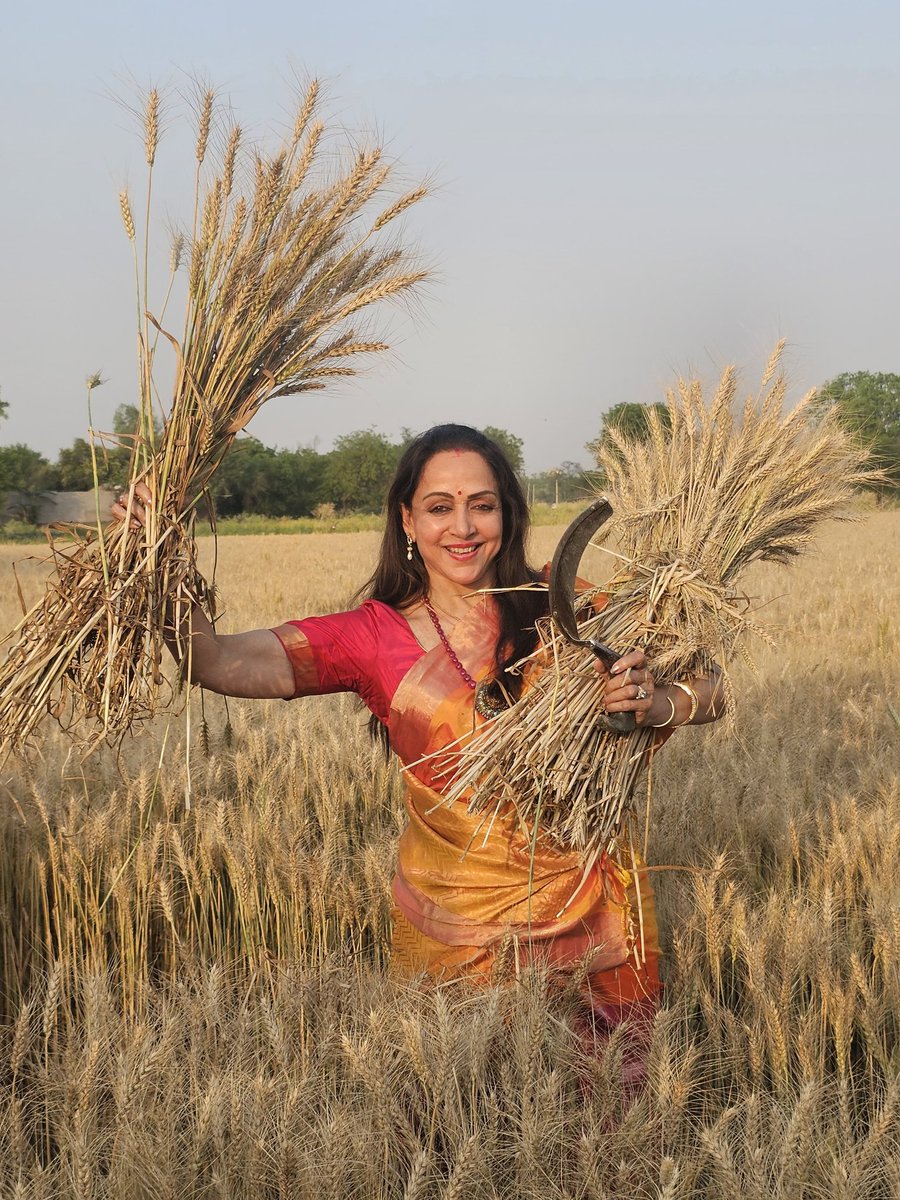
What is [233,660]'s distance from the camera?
2.05 m

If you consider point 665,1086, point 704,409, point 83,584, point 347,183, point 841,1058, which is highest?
point 347,183

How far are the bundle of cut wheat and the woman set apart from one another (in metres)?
0.07

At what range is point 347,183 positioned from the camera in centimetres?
182

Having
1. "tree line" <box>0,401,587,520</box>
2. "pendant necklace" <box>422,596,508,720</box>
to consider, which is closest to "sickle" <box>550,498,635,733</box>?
"pendant necklace" <box>422,596,508,720</box>

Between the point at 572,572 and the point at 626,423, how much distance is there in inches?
36.6

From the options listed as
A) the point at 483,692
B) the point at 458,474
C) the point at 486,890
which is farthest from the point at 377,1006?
the point at 458,474

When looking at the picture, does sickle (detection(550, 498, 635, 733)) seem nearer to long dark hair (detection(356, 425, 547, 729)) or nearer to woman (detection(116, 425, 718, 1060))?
woman (detection(116, 425, 718, 1060))

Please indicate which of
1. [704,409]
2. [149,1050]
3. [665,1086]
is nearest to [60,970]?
[149,1050]

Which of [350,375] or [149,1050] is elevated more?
[350,375]

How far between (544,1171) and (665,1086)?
22 centimetres

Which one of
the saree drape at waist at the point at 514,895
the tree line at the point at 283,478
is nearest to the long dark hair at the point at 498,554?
the saree drape at waist at the point at 514,895

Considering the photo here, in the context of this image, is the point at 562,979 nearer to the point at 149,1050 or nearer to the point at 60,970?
the point at 149,1050

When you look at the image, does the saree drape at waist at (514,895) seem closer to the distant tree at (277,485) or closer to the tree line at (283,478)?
the tree line at (283,478)

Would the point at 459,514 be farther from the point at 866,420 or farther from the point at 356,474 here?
the point at 356,474
